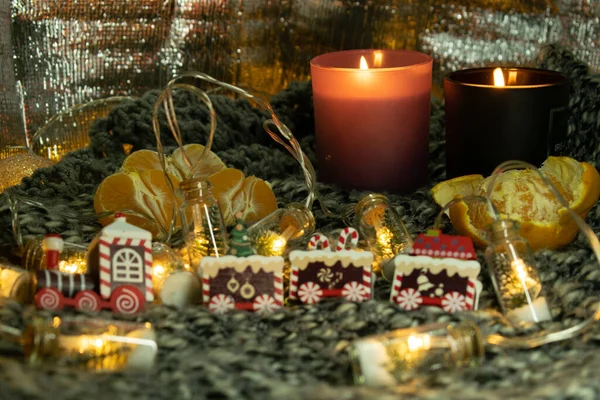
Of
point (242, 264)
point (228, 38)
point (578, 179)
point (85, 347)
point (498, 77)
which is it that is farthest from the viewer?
point (228, 38)

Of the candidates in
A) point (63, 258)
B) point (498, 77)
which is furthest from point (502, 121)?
point (63, 258)

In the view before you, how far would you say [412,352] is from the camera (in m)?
0.59

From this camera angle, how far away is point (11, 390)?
518 mm

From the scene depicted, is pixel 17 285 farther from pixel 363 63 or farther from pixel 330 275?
pixel 363 63

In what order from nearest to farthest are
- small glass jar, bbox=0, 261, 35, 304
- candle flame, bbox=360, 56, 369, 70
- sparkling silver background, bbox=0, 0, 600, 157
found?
small glass jar, bbox=0, 261, 35, 304 < candle flame, bbox=360, 56, 369, 70 < sparkling silver background, bbox=0, 0, 600, 157

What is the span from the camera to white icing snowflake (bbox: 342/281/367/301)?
2.29 feet

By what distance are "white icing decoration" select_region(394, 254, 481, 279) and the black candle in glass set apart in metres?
0.26

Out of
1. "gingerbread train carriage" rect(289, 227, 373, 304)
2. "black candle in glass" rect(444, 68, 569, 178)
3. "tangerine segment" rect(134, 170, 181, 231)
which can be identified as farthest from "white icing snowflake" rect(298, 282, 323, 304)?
"black candle in glass" rect(444, 68, 569, 178)

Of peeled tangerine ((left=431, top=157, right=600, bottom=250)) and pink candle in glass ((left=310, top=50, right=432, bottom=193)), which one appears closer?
peeled tangerine ((left=431, top=157, right=600, bottom=250))

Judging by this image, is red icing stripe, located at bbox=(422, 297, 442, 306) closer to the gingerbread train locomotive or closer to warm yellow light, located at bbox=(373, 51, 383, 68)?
the gingerbread train locomotive

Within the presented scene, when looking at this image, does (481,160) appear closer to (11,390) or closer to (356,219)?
(356,219)

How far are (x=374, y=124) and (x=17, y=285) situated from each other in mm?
472

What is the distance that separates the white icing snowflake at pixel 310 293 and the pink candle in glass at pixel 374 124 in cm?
30

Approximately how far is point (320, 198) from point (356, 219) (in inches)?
2.4
